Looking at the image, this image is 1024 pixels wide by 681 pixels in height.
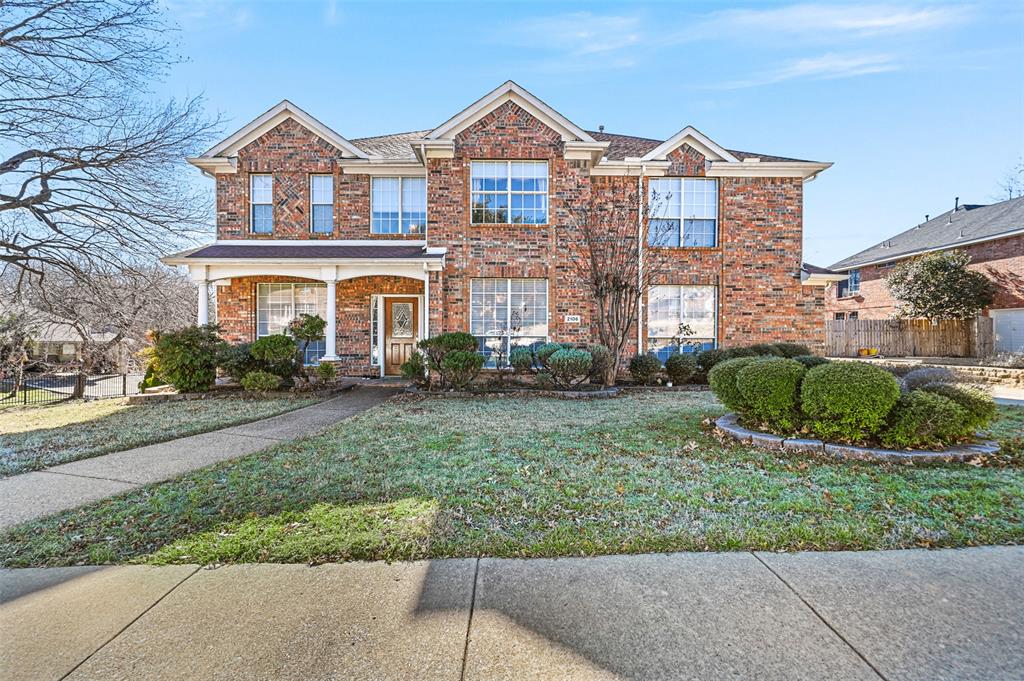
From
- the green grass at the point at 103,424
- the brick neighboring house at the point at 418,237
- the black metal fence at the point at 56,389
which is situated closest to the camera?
the green grass at the point at 103,424

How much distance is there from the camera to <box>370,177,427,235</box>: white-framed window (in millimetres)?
14250

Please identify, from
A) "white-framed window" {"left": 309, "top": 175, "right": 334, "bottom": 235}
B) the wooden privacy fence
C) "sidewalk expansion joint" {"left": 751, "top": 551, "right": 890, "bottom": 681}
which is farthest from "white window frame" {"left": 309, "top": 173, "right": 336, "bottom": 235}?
the wooden privacy fence

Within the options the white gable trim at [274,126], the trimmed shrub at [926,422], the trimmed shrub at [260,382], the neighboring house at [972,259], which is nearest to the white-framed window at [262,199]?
the white gable trim at [274,126]

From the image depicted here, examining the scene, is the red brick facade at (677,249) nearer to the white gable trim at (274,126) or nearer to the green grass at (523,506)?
the white gable trim at (274,126)

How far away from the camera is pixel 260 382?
11.1 metres

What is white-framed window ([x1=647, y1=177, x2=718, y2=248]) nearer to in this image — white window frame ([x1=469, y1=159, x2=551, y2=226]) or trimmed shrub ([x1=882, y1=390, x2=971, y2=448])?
white window frame ([x1=469, y1=159, x2=551, y2=226])

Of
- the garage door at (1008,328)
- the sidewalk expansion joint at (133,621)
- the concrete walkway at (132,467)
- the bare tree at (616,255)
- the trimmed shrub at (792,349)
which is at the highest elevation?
the bare tree at (616,255)

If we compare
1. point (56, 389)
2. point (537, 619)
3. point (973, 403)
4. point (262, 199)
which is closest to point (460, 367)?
point (262, 199)

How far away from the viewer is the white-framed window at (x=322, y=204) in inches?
558

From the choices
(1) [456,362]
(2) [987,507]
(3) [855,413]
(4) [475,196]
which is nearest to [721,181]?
(4) [475,196]

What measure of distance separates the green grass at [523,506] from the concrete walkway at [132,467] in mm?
375

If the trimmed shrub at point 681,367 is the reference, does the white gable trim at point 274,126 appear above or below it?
above

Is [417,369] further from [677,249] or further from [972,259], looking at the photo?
[972,259]

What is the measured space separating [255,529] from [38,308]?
1253cm
